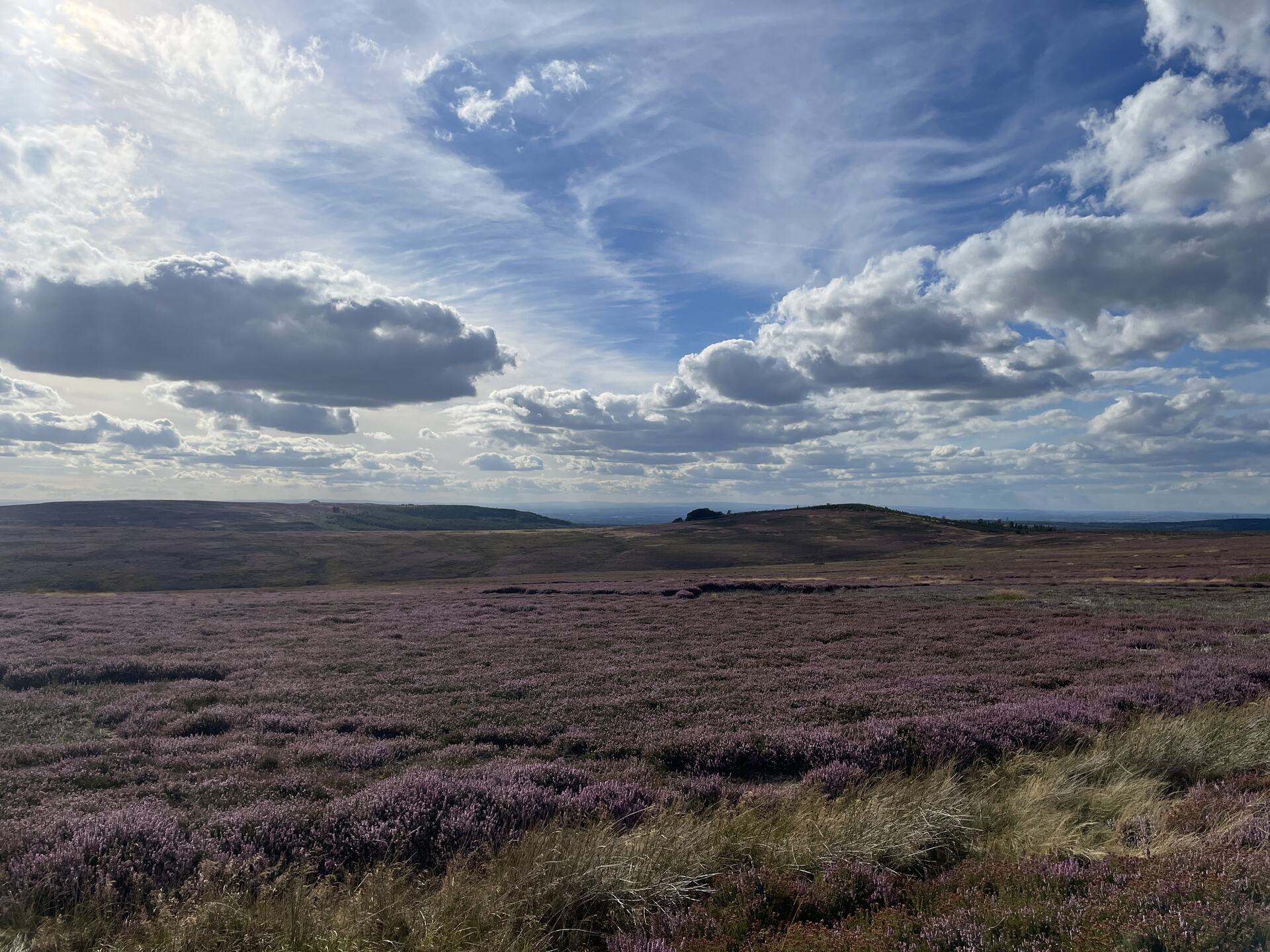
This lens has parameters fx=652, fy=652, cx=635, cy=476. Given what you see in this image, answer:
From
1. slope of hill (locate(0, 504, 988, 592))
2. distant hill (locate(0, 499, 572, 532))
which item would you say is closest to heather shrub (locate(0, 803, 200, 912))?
slope of hill (locate(0, 504, 988, 592))

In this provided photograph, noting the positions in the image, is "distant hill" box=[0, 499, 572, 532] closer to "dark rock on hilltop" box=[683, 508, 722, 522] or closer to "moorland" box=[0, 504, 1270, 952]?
"dark rock on hilltop" box=[683, 508, 722, 522]

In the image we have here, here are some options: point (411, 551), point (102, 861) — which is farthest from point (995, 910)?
point (411, 551)

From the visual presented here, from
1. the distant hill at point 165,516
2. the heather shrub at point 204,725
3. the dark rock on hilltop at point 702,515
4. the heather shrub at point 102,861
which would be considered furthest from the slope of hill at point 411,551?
the heather shrub at point 102,861

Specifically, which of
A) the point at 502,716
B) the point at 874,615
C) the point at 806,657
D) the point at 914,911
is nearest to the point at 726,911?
the point at 914,911

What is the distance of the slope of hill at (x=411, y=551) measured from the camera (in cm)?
7194

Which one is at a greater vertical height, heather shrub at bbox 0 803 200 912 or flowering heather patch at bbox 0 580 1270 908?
heather shrub at bbox 0 803 200 912

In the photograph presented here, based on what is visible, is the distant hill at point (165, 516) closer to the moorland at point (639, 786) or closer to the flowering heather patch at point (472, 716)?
the flowering heather patch at point (472, 716)

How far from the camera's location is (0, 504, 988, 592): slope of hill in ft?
236

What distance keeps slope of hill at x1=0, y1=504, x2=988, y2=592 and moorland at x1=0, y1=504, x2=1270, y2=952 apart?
53779mm

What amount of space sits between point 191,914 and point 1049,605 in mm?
34530

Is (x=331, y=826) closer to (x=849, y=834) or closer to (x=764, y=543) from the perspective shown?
(x=849, y=834)

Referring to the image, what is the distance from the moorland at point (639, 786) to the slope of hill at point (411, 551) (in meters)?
53.8

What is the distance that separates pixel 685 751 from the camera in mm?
10359

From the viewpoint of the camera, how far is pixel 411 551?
308ft
